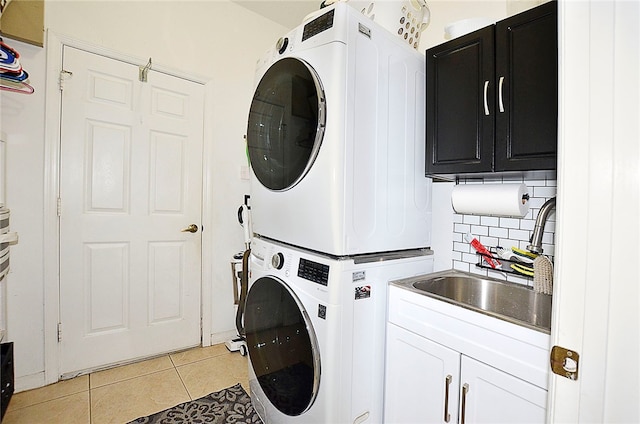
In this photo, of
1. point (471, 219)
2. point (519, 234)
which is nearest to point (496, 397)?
point (519, 234)

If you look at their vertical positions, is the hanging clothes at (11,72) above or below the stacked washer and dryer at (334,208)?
above

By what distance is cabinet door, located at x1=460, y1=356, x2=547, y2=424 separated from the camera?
0.96 metres

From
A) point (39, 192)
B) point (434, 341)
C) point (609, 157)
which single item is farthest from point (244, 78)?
point (609, 157)

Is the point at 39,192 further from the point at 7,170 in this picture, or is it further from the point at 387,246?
the point at 387,246

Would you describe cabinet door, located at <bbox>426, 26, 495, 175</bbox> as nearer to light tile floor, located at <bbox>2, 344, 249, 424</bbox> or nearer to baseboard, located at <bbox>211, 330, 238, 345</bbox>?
light tile floor, located at <bbox>2, 344, 249, 424</bbox>

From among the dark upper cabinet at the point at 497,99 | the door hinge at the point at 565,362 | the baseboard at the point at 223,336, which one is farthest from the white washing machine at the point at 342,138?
the baseboard at the point at 223,336

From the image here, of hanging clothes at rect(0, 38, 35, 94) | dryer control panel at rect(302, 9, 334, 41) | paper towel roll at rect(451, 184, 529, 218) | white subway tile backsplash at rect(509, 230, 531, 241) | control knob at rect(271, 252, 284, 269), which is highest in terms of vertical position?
dryer control panel at rect(302, 9, 334, 41)

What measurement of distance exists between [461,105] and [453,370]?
109cm

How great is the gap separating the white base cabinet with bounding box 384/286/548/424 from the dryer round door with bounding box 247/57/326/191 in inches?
27.8

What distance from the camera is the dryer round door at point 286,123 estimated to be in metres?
1.32

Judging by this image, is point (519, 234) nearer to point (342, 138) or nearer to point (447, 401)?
point (447, 401)

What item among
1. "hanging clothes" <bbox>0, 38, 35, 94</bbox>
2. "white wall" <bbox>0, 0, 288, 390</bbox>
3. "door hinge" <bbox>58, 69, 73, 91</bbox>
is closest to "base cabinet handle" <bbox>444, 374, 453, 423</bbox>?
"white wall" <bbox>0, 0, 288, 390</bbox>

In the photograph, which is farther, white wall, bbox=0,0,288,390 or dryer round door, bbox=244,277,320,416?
white wall, bbox=0,0,288,390

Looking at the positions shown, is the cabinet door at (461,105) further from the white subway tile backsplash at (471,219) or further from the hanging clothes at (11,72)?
the hanging clothes at (11,72)
